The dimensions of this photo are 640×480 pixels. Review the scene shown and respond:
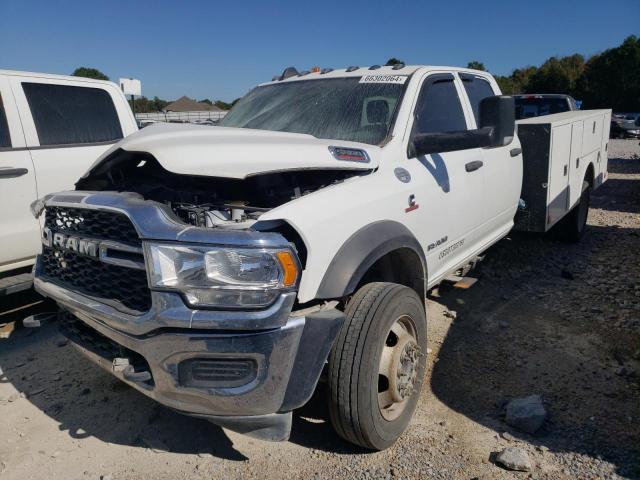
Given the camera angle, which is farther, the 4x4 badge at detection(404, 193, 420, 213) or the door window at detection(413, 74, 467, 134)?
the door window at detection(413, 74, 467, 134)

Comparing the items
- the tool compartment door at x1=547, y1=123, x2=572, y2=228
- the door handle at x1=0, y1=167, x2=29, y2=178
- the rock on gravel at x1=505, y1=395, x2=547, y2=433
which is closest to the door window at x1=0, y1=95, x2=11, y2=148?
the door handle at x1=0, y1=167, x2=29, y2=178

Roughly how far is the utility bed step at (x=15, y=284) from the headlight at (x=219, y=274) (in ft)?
8.14

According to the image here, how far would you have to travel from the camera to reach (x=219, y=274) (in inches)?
83.0

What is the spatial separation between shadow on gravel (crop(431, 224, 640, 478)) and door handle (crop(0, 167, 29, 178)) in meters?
3.56

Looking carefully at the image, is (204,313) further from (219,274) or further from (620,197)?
(620,197)

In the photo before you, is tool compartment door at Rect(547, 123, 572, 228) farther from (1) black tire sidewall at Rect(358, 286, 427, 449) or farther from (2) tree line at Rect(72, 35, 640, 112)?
(2) tree line at Rect(72, 35, 640, 112)

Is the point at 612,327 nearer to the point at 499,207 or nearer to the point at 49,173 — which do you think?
the point at 499,207

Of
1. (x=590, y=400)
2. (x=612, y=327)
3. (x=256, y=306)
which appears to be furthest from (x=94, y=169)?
(x=612, y=327)

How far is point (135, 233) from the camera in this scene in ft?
7.41

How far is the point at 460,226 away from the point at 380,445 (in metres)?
1.74

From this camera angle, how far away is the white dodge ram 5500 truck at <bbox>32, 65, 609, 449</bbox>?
2.11 metres

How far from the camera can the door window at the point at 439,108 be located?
3561mm

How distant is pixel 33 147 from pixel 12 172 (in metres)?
0.33

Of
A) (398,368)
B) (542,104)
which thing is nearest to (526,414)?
(398,368)
